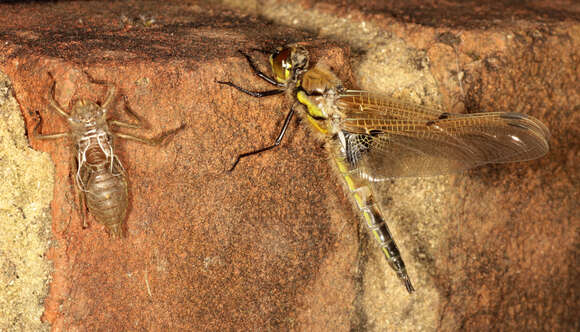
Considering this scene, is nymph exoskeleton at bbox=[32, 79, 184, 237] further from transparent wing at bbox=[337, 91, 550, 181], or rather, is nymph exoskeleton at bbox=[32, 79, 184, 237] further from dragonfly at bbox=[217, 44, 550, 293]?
transparent wing at bbox=[337, 91, 550, 181]

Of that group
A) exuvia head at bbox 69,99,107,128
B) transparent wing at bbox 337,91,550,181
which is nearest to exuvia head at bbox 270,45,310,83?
transparent wing at bbox 337,91,550,181

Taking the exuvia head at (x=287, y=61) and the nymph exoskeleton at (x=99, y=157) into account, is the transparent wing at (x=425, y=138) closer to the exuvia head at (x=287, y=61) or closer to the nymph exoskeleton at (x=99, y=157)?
the exuvia head at (x=287, y=61)

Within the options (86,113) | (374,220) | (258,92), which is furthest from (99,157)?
(374,220)

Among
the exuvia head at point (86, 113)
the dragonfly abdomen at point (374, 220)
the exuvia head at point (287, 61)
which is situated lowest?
the dragonfly abdomen at point (374, 220)

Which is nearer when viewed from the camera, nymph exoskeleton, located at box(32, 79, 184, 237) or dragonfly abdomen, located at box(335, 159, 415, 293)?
nymph exoskeleton, located at box(32, 79, 184, 237)

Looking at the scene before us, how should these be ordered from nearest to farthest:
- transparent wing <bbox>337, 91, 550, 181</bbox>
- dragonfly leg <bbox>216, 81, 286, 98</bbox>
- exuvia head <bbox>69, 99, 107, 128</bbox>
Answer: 1. exuvia head <bbox>69, 99, 107, 128</bbox>
2. dragonfly leg <bbox>216, 81, 286, 98</bbox>
3. transparent wing <bbox>337, 91, 550, 181</bbox>

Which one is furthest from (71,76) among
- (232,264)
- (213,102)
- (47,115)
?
(232,264)

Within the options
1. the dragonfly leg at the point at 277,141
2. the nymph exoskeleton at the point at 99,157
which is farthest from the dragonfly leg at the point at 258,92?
the nymph exoskeleton at the point at 99,157

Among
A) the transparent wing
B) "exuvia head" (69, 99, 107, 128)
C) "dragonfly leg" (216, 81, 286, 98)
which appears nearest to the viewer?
"exuvia head" (69, 99, 107, 128)
